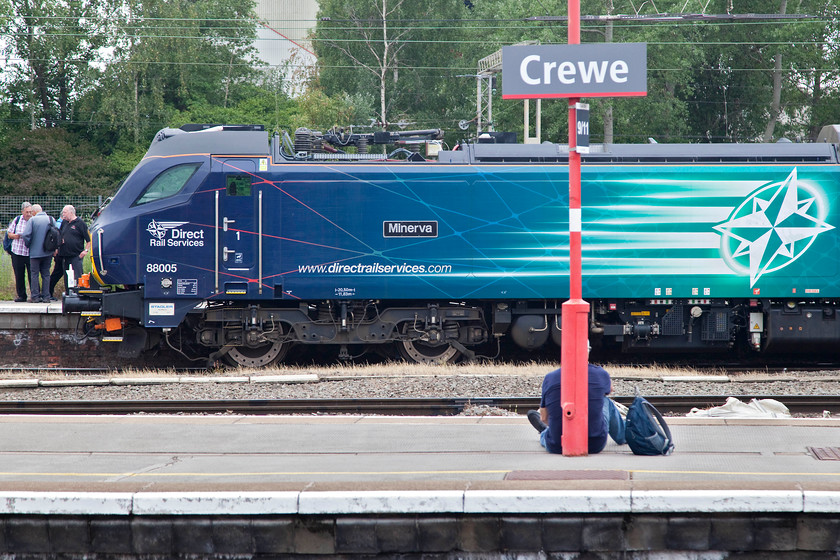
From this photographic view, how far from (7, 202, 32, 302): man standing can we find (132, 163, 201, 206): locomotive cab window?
4.82 metres

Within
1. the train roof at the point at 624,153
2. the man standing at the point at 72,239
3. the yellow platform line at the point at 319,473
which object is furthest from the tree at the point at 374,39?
the yellow platform line at the point at 319,473

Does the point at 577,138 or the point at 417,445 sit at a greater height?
the point at 577,138

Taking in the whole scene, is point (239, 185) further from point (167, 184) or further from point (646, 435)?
point (646, 435)

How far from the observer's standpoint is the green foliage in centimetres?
3712

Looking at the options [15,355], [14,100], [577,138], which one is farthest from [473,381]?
[14,100]

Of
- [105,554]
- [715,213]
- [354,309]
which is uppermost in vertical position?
[715,213]

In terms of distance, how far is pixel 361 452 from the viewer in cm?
682

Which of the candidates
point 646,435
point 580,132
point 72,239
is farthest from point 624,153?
point 72,239

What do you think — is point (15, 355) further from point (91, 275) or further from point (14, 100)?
point (14, 100)

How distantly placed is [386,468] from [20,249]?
13.6 metres

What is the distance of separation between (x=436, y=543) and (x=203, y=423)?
3.62m

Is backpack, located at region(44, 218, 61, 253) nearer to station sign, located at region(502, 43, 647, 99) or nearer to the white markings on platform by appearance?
the white markings on platform

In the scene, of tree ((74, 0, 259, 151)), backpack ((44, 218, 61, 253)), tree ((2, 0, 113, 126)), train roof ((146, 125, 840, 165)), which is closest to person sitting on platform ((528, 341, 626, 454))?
train roof ((146, 125, 840, 165))

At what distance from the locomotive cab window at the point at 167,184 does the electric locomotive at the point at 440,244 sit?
2 centimetres
